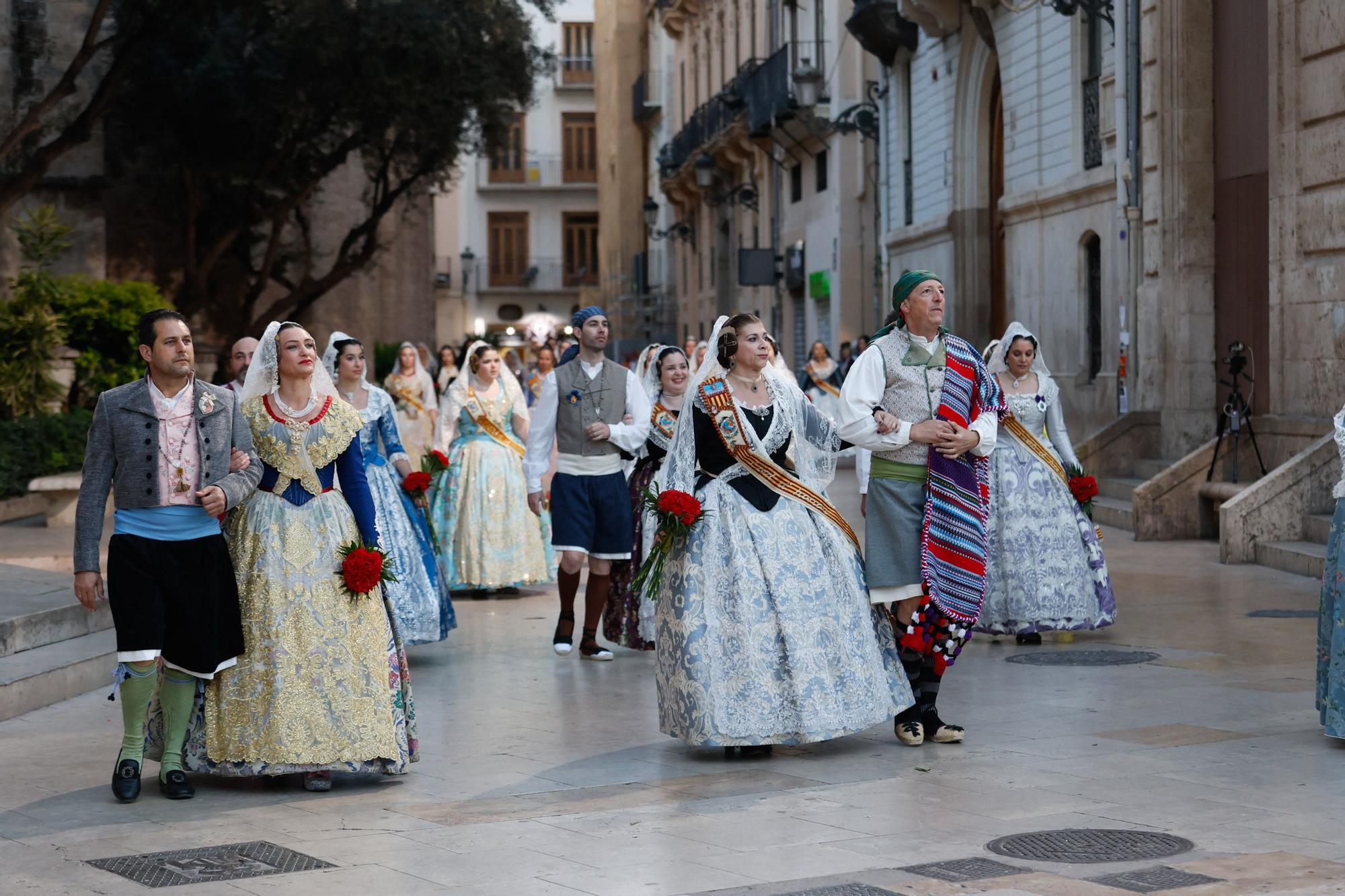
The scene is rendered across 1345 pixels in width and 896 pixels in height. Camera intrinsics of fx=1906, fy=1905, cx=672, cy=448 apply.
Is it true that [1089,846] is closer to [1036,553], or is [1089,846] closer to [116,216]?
[1036,553]

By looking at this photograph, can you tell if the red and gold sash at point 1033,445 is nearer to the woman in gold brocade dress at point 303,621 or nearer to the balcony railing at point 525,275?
the woman in gold brocade dress at point 303,621

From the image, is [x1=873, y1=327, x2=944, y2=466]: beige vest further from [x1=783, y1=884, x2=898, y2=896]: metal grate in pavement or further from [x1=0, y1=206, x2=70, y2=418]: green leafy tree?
[x1=0, y1=206, x2=70, y2=418]: green leafy tree

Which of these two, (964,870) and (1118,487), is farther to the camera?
(1118,487)

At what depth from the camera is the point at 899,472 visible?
7.79 meters

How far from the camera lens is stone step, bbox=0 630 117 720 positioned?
9023mm

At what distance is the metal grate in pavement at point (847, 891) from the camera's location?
17.5ft

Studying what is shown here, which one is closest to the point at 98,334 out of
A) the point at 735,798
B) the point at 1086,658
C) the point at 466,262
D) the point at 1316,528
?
the point at 1316,528

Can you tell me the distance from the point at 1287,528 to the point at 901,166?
53.3 ft

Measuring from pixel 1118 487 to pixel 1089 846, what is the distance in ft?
42.3

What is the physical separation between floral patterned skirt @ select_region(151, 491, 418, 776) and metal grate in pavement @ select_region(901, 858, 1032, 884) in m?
2.31

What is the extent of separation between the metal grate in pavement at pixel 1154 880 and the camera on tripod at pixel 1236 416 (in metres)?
10.8

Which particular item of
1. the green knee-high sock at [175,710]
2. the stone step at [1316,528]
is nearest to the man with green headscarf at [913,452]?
the green knee-high sock at [175,710]

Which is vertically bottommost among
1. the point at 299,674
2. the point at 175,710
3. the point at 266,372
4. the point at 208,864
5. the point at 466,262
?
the point at 208,864

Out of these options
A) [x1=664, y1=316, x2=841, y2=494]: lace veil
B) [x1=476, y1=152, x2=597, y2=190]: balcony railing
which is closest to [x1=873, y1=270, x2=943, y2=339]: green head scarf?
[x1=664, y1=316, x2=841, y2=494]: lace veil
